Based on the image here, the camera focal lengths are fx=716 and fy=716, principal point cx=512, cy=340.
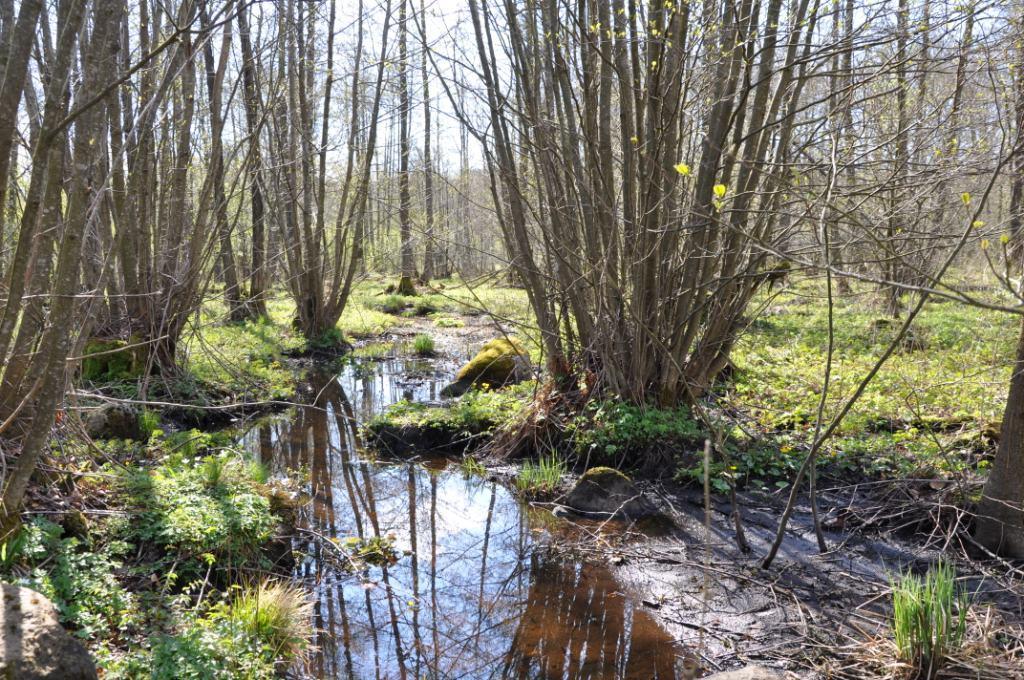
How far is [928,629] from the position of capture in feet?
10.8

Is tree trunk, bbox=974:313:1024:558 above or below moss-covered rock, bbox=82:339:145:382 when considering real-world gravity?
below

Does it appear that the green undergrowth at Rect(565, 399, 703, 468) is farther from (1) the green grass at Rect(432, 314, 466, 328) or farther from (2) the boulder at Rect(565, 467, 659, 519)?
(1) the green grass at Rect(432, 314, 466, 328)

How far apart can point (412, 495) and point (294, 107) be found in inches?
356

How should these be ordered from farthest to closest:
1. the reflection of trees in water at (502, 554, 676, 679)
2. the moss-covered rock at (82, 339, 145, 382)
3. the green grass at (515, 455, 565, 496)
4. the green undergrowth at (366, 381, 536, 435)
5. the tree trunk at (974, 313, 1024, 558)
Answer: the moss-covered rock at (82, 339, 145, 382), the green undergrowth at (366, 381, 536, 435), the green grass at (515, 455, 565, 496), the tree trunk at (974, 313, 1024, 558), the reflection of trees in water at (502, 554, 676, 679)

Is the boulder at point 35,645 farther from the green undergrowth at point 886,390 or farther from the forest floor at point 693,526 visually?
the green undergrowth at point 886,390

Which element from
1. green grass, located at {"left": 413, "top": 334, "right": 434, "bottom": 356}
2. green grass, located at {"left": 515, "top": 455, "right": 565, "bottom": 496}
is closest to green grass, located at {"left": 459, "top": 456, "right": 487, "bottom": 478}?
green grass, located at {"left": 515, "top": 455, "right": 565, "bottom": 496}

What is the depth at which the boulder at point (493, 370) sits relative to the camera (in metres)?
9.91

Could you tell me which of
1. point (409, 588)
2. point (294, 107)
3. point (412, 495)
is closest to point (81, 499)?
point (409, 588)

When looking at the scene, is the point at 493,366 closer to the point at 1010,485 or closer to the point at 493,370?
the point at 493,370

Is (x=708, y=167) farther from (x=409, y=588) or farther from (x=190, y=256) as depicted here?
(x=190, y=256)

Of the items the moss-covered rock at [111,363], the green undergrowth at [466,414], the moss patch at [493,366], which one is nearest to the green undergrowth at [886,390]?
the green undergrowth at [466,414]

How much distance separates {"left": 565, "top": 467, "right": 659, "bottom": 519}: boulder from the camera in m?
5.93

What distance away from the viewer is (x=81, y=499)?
14.6ft

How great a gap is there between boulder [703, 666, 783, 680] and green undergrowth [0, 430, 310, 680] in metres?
2.18
